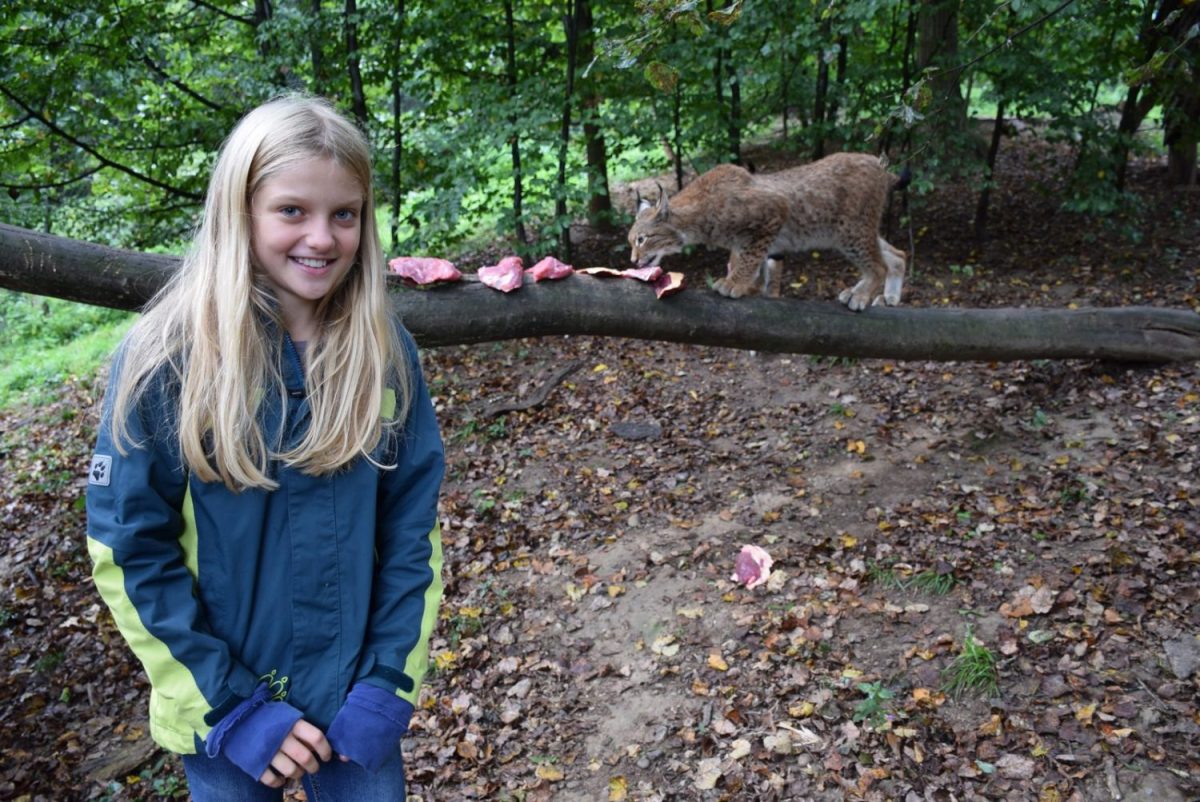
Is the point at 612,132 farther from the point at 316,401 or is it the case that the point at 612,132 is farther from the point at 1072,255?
the point at 316,401

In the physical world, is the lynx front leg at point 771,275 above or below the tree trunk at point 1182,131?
below

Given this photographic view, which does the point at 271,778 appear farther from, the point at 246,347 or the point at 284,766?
the point at 246,347

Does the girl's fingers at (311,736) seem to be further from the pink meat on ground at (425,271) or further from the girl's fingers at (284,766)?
the pink meat on ground at (425,271)

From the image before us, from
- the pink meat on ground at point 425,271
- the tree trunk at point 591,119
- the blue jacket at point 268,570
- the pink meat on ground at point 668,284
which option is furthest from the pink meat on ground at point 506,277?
the tree trunk at point 591,119

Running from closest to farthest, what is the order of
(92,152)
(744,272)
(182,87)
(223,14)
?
(744,272) → (92,152) → (182,87) → (223,14)

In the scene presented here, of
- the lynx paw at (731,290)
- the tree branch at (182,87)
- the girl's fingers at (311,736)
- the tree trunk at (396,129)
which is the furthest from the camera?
the tree trunk at (396,129)

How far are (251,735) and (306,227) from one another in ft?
3.78

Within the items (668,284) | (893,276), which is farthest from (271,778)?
(893,276)

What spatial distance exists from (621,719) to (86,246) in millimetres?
3422

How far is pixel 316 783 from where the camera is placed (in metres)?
2.02

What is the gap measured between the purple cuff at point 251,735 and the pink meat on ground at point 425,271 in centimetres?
280

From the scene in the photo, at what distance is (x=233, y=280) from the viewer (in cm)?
191

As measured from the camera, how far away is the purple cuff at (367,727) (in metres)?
1.87

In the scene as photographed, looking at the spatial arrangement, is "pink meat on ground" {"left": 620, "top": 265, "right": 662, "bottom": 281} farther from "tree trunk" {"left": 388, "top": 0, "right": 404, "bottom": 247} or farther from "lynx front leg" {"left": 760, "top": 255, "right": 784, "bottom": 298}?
"tree trunk" {"left": 388, "top": 0, "right": 404, "bottom": 247}
